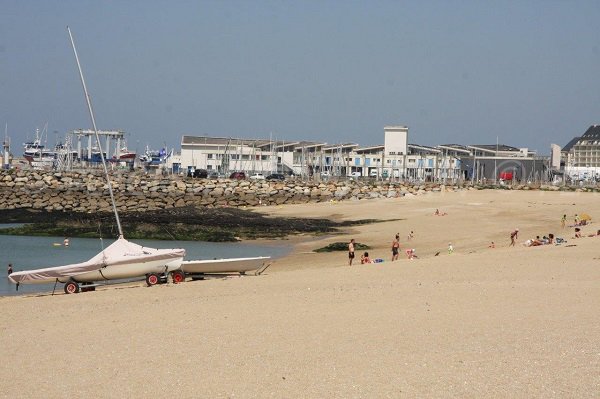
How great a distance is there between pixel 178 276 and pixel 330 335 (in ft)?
28.2

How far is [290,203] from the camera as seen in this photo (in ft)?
216

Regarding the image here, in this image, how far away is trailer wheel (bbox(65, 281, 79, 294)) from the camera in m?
19.7

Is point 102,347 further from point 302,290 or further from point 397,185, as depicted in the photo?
point 397,185

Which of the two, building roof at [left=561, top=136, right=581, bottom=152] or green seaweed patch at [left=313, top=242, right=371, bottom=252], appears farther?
building roof at [left=561, top=136, right=581, bottom=152]

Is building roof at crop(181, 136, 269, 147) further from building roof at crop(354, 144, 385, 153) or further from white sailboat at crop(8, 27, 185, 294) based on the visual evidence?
white sailboat at crop(8, 27, 185, 294)

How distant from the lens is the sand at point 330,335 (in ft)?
31.2

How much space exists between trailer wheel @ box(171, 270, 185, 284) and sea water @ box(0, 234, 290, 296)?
6955 mm

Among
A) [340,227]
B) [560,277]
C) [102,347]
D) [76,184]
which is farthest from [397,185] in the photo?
[102,347]

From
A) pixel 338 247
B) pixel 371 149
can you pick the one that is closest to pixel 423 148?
pixel 371 149

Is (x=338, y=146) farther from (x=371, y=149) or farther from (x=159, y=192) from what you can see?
(x=159, y=192)

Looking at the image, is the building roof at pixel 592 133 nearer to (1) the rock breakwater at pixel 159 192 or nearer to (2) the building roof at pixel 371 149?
(2) the building roof at pixel 371 149

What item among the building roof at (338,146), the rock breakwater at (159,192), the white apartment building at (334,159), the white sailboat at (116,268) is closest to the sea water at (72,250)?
the white sailboat at (116,268)

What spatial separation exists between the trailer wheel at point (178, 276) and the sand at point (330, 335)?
565 millimetres

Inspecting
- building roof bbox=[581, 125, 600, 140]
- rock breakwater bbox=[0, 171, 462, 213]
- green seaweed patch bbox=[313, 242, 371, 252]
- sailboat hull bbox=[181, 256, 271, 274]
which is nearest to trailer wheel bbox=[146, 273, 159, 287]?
sailboat hull bbox=[181, 256, 271, 274]
